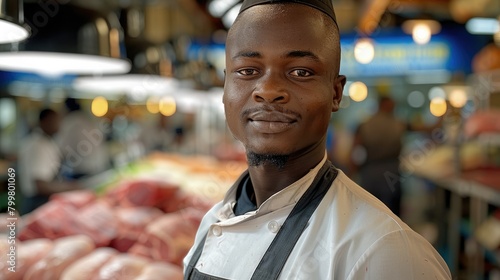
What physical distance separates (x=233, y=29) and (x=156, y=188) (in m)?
2.34

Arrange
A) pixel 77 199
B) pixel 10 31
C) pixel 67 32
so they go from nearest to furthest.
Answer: pixel 10 31
pixel 67 32
pixel 77 199

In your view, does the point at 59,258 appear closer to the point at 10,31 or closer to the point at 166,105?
the point at 10,31

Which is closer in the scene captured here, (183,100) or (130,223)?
(130,223)

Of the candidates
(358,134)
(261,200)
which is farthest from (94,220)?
(358,134)

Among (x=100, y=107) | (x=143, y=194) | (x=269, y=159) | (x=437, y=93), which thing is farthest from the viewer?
(x=437, y=93)

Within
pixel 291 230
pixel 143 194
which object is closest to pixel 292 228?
pixel 291 230

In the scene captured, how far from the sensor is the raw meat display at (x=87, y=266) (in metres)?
2.03

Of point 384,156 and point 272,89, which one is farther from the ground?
point 272,89

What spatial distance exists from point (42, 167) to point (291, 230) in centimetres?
373

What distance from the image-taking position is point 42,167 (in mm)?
4328

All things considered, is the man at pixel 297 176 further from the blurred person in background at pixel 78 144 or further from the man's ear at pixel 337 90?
the blurred person in background at pixel 78 144

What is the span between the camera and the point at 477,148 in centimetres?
559

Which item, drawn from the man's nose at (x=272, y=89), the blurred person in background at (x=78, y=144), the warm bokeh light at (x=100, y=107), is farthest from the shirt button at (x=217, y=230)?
the warm bokeh light at (x=100, y=107)

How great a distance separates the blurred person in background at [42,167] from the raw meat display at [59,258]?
187cm
